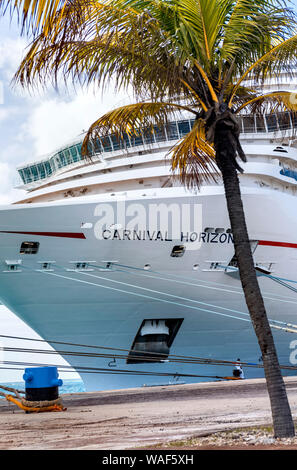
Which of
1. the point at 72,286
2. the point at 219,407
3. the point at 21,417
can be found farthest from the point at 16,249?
the point at 219,407

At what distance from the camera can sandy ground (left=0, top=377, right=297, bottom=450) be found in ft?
21.9

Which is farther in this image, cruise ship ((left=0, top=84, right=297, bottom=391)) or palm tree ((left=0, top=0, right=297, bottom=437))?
cruise ship ((left=0, top=84, right=297, bottom=391))

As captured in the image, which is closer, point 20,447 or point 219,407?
point 20,447

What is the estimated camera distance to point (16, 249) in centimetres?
1459

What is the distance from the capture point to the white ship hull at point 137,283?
14781 millimetres

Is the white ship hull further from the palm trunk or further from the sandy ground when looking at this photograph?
the palm trunk

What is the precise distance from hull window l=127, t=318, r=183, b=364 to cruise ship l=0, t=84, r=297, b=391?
32 millimetres

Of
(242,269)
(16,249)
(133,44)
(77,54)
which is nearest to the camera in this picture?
(242,269)

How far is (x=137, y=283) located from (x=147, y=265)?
0.54 m

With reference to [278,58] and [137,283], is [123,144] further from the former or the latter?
[278,58]

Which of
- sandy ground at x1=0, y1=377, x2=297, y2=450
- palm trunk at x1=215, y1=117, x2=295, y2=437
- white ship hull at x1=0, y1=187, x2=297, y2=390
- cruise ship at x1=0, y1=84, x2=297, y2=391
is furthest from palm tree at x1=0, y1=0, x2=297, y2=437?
white ship hull at x1=0, y1=187, x2=297, y2=390

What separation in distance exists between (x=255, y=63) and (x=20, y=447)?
19.2 feet

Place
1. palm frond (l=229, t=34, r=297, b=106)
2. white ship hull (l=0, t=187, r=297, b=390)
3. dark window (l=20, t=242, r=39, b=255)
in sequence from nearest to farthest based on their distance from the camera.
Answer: palm frond (l=229, t=34, r=297, b=106), dark window (l=20, t=242, r=39, b=255), white ship hull (l=0, t=187, r=297, b=390)

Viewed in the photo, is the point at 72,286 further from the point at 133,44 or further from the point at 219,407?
the point at 133,44
